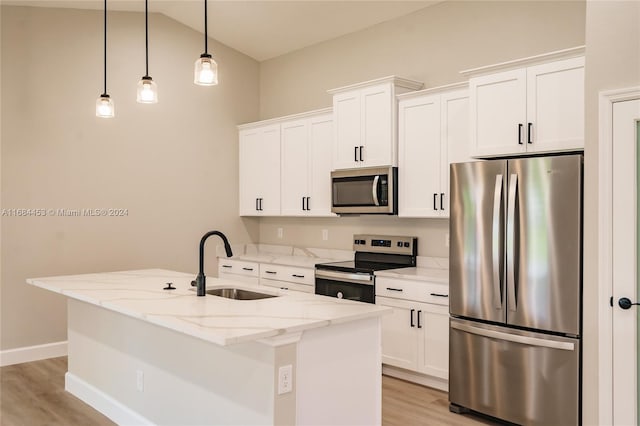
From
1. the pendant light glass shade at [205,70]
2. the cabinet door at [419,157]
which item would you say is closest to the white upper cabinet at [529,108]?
the cabinet door at [419,157]

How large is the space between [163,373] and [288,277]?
91.6 inches

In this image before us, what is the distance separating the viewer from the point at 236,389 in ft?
8.74

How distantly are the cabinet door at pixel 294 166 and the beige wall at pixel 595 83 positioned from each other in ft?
10.2

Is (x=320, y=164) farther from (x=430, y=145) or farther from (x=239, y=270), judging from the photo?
(x=239, y=270)

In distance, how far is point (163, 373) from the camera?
3189 mm

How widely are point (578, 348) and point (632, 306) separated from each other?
42cm

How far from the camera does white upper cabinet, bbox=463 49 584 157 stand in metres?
3.42

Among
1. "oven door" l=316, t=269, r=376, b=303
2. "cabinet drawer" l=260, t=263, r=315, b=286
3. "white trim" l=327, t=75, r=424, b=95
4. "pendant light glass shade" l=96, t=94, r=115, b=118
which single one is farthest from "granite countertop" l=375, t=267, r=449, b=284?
"pendant light glass shade" l=96, t=94, r=115, b=118

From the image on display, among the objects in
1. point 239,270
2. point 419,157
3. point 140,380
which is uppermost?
point 419,157

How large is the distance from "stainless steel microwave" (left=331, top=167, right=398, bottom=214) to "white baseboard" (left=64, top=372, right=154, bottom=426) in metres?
2.48

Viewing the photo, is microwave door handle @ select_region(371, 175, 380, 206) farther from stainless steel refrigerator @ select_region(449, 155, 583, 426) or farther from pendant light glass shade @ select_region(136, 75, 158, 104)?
pendant light glass shade @ select_region(136, 75, 158, 104)

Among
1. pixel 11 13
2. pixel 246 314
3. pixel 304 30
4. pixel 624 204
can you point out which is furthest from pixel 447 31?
pixel 11 13

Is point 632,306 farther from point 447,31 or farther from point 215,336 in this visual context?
point 447,31

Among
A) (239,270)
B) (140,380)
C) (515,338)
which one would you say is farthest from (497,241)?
(239,270)
